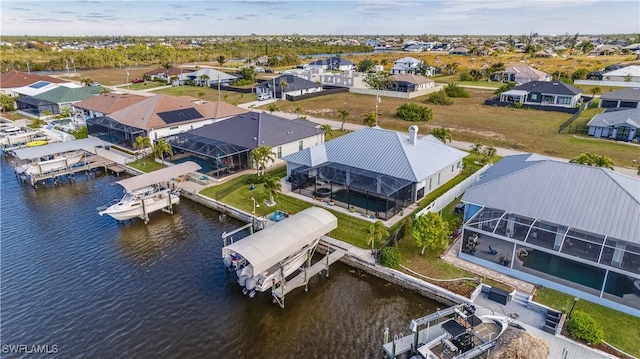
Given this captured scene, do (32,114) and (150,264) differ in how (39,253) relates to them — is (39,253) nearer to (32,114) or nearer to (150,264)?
(150,264)

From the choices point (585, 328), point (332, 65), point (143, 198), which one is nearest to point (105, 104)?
point (143, 198)

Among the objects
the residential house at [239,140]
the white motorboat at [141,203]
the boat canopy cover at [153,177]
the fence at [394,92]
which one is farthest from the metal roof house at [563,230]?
the fence at [394,92]

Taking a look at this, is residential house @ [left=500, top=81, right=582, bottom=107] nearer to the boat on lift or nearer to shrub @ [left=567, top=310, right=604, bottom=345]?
shrub @ [left=567, top=310, right=604, bottom=345]

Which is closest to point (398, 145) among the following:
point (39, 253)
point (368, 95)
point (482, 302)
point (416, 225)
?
point (416, 225)

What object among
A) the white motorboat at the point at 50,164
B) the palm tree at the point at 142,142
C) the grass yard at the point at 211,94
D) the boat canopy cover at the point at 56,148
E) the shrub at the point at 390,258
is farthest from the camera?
the grass yard at the point at 211,94


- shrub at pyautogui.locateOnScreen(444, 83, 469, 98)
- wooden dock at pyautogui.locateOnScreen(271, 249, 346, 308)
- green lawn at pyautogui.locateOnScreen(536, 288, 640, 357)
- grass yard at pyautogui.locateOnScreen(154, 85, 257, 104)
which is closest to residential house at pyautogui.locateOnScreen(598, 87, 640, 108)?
shrub at pyautogui.locateOnScreen(444, 83, 469, 98)

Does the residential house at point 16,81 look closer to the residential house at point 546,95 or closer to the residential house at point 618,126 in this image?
the residential house at point 546,95
